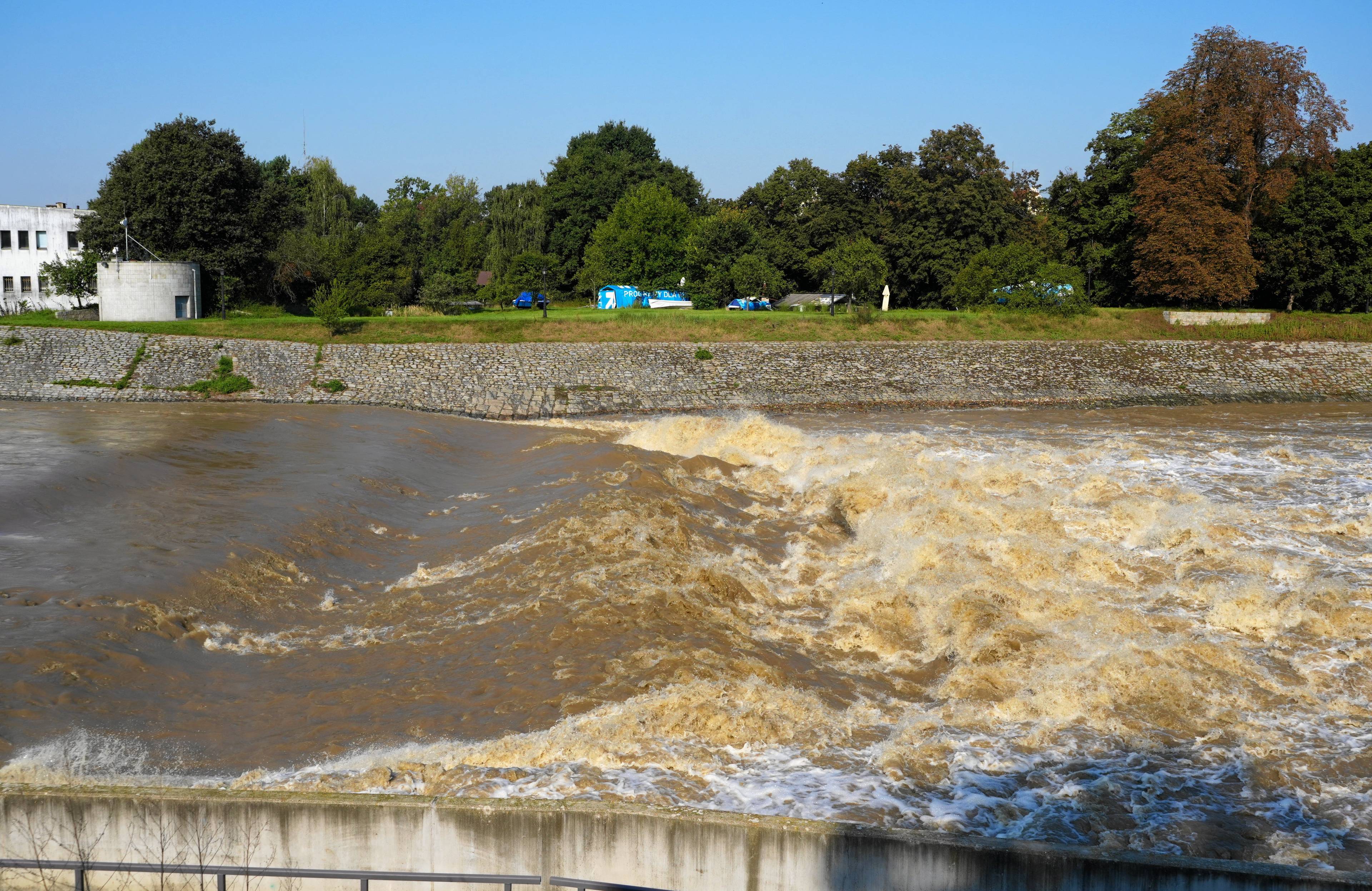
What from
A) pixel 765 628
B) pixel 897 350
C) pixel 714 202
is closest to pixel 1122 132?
pixel 897 350

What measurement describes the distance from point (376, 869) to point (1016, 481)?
16398mm

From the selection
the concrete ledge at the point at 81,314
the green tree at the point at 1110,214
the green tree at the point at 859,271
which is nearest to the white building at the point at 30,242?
the concrete ledge at the point at 81,314

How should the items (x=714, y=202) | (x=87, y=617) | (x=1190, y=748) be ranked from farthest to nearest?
(x=714, y=202) < (x=87, y=617) < (x=1190, y=748)

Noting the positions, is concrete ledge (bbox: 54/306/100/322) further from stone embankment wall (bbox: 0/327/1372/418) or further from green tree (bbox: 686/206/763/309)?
green tree (bbox: 686/206/763/309)

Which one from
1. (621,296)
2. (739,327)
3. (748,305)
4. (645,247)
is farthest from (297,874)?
(645,247)

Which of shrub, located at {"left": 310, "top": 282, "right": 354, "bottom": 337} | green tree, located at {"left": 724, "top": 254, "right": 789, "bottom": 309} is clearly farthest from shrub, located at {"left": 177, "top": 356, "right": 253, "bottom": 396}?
green tree, located at {"left": 724, "top": 254, "right": 789, "bottom": 309}

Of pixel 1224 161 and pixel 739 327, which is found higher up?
pixel 1224 161

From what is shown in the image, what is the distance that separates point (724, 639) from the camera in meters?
11.2

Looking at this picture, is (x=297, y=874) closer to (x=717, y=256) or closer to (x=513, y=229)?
(x=717, y=256)

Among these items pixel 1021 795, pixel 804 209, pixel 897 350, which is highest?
pixel 804 209

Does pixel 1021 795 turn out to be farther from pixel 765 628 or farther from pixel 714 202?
pixel 714 202

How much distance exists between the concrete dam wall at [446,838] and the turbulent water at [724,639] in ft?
4.54

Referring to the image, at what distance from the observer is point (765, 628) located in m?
12.1

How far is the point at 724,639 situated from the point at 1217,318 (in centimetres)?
4414
